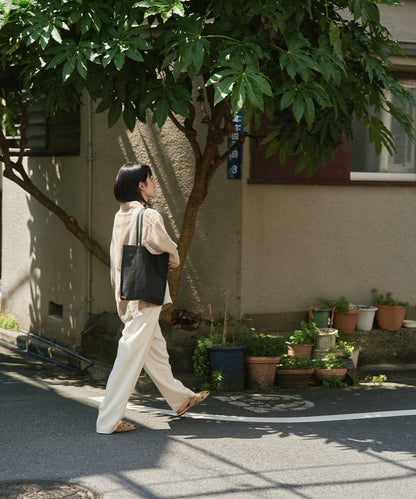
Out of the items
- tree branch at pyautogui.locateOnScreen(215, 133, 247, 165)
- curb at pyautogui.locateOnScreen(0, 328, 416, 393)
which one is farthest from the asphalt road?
tree branch at pyautogui.locateOnScreen(215, 133, 247, 165)

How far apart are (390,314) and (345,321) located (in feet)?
2.23

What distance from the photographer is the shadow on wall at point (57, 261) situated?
33.0ft

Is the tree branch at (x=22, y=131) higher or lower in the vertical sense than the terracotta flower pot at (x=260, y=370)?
higher

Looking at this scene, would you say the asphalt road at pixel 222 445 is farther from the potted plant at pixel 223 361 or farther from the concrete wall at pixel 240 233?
the concrete wall at pixel 240 233

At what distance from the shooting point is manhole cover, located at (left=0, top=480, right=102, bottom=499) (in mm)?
5141

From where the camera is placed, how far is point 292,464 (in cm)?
591

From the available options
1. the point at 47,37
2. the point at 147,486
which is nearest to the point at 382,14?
the point at 47,37

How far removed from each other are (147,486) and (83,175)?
522 cm

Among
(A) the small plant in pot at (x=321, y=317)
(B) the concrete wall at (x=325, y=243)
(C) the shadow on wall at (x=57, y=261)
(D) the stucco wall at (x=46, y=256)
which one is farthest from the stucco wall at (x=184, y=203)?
(A) the small plant in pot at (x=321, y=317)

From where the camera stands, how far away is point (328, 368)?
8.83 metres

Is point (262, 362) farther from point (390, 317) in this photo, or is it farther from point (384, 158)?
point (384, 158)

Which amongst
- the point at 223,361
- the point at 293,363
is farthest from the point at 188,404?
the point at 293,363

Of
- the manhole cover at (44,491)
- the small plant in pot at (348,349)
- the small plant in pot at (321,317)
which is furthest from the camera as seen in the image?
the small plant in pot at (321,317)

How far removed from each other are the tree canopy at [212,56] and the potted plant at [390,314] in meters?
2.81
